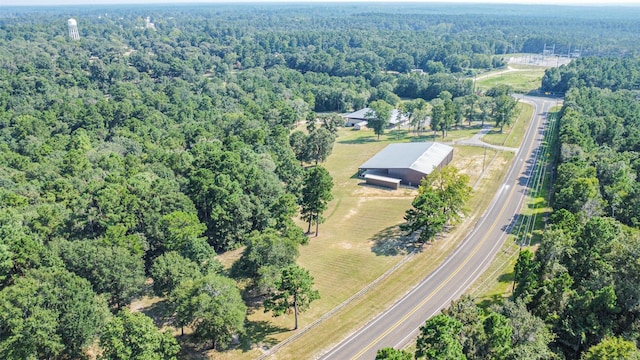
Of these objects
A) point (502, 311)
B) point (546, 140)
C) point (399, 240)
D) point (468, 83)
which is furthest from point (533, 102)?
point (502, 311)

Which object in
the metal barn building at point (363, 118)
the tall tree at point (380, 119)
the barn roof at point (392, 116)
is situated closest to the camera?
the tall tree at point (380, 119)

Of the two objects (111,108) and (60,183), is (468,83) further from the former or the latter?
(60,183)

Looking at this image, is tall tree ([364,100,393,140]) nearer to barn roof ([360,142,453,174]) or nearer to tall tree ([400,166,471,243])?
barn roof ([360,142,453,174])

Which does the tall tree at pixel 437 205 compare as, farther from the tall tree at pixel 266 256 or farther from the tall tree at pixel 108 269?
the tall tree at pixel 108 269

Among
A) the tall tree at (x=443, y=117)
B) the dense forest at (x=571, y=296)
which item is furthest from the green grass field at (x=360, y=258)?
the tall tree at (x=443, y=117)

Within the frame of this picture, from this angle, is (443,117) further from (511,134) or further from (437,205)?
(437,205)

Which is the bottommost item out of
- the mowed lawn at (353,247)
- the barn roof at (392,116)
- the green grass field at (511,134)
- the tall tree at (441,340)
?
the mowed lawn at (353,247)
